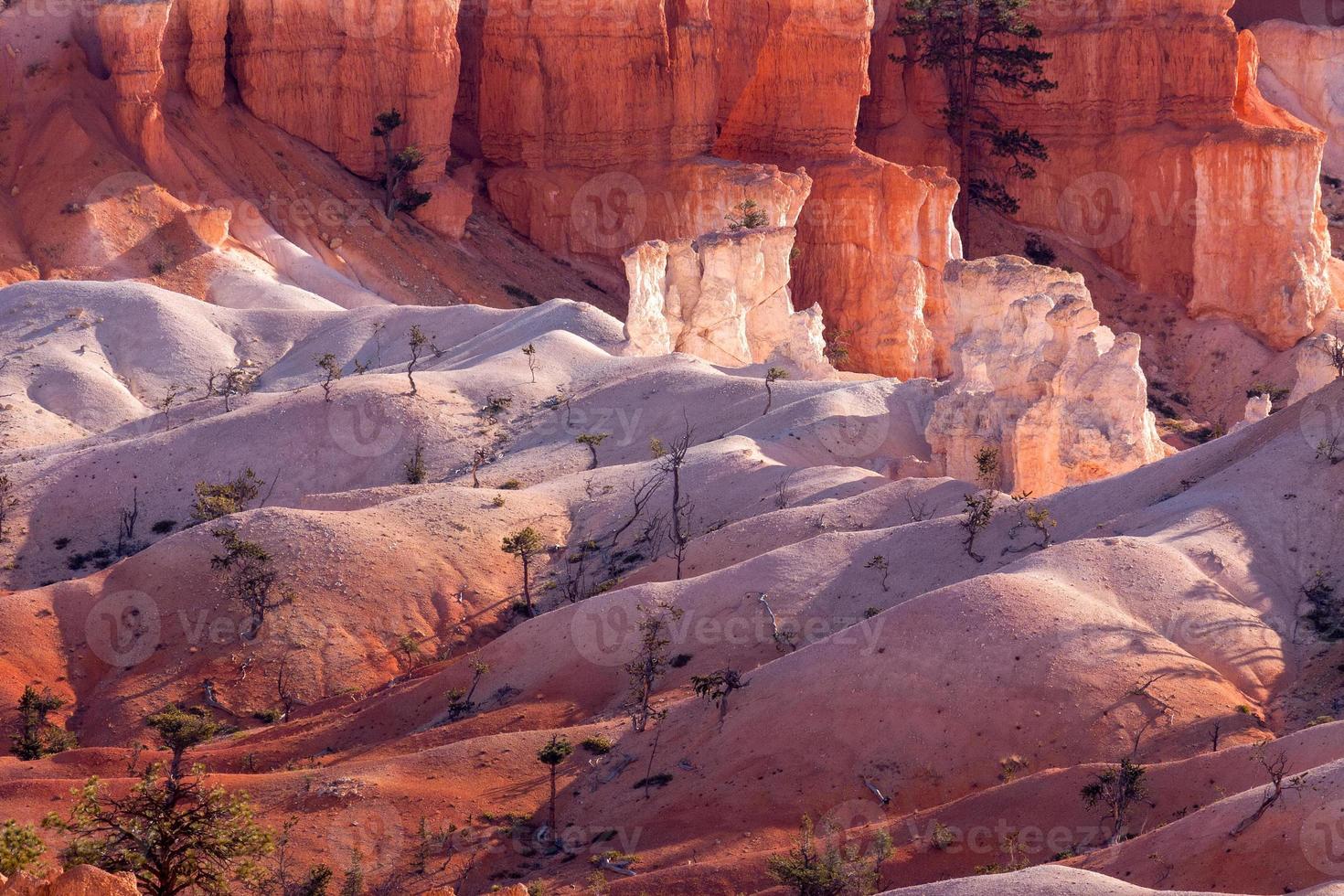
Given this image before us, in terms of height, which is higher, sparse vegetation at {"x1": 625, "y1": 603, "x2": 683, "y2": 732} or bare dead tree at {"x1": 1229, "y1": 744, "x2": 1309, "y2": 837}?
bare dead tree at {"x1": 1229, "y1": 744, "x2": 1309, "y2": 837}

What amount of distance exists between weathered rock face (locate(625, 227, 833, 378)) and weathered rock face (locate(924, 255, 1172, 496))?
1169cm

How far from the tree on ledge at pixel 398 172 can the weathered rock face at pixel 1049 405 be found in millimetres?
32704

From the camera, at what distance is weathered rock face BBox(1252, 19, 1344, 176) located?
96.5m

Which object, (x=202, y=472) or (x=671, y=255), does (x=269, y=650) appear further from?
(x=671, y=255)

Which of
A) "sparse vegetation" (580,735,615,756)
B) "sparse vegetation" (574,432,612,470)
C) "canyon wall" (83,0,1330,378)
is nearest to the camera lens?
"sparse vegetation" (580,735,615,756)

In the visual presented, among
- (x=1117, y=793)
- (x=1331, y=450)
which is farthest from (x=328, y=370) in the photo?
(x=1117, y=793)

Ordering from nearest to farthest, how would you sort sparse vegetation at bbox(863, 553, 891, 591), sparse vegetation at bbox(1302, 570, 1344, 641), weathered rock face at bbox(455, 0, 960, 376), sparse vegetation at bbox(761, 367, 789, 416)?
sparse vegetation at bbox(1302, 570, 1344, 641) < sparse vegetation at bbox(863, 553, 891, 591) < sparse vegetation at bbox(761, 367, 789, 416) < weathered rock face at bbox(455, 0, 960, 376)

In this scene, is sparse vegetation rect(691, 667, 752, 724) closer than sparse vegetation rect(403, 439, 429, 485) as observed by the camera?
Yes

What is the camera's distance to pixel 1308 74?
97188 mm

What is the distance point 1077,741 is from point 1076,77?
6144 centimetres

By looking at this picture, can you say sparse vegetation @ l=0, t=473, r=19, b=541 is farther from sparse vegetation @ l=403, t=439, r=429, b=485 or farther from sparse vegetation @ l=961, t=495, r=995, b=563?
sparse vegetation @ l=961, t=495, r=995, b=563

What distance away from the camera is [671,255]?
63.6 m

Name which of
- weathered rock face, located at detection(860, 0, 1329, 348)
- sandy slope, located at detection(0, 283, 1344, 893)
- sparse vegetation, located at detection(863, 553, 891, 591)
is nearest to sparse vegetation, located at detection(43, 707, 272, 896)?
sandy slope, located at detection(0, 283, 1344, 893)

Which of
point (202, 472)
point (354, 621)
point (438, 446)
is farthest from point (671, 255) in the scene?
point (354, 621)
